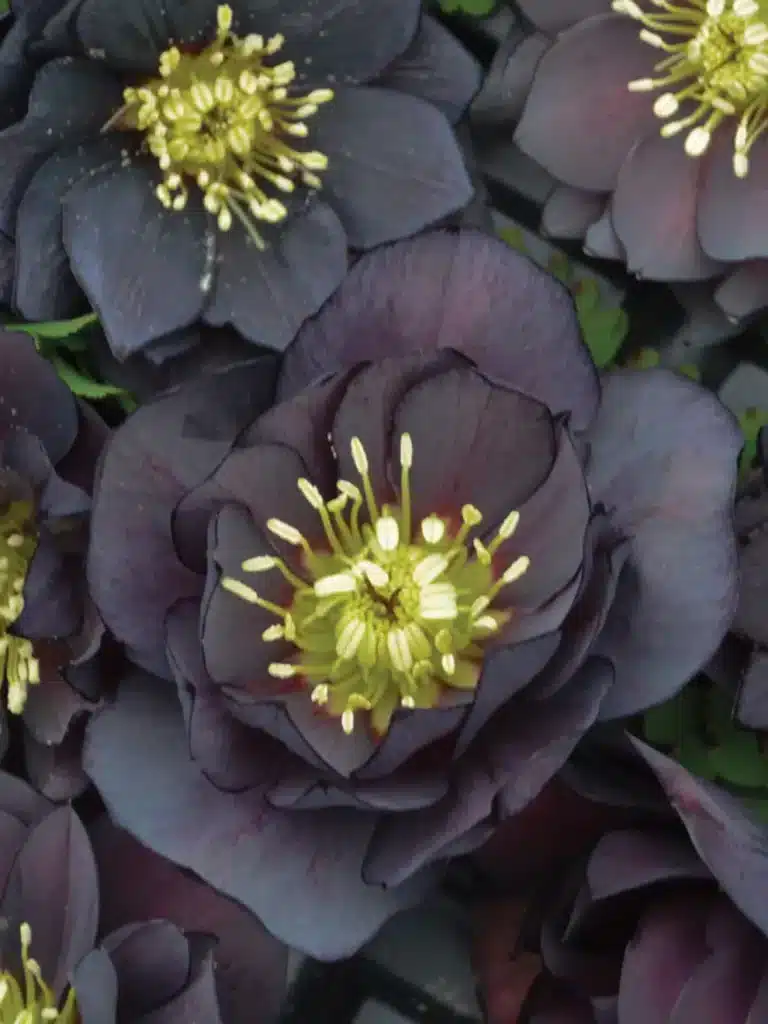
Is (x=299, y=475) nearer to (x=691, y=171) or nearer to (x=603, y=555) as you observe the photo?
(x=603, y=555)

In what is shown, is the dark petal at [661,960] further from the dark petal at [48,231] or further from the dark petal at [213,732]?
the dark petal at [48,231]

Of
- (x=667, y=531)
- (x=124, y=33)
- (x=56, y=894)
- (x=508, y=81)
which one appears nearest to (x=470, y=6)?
(x=508, y=81)

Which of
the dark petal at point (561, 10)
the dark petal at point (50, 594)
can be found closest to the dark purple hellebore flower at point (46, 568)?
the dark petal at point (50, 594)

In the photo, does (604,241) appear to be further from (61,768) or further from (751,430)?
(61,768)

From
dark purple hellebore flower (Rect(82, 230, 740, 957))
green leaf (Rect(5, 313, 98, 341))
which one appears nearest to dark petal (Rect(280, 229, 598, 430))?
dark purple hellebore flower (Rect(82, 230, 740, 957))

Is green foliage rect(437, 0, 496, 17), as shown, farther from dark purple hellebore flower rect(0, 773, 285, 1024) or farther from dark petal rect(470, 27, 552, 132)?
dark purple hellebore flower rect(0, 773, 285, 1024)

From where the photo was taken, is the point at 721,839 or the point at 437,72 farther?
the point at 437,72
